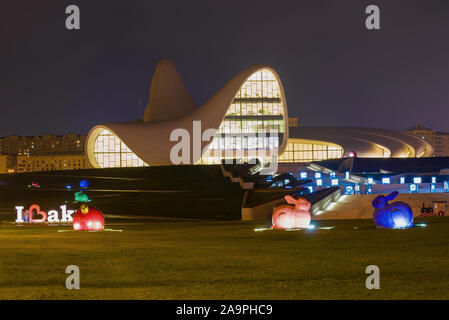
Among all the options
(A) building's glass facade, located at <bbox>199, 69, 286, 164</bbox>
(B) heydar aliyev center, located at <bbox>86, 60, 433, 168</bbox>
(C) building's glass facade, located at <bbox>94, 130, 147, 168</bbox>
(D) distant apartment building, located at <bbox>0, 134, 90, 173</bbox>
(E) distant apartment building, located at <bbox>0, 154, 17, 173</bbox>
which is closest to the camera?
(B) heydar aliyev center, located at <bbox>86, 60, 433, 168</bbox>

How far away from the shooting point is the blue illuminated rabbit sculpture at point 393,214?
43.5 ft

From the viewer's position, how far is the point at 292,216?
14.6m

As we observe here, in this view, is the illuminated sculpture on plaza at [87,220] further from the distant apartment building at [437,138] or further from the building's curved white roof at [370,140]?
the distant apartment building at [437,138]

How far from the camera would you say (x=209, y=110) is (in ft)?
223

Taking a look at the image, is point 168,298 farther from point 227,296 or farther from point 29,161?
point 29,161

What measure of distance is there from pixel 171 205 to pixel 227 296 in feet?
79.2

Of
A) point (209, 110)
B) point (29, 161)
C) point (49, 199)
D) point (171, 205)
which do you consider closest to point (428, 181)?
point (171, 205)

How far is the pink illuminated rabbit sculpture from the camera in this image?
14602 millimetres

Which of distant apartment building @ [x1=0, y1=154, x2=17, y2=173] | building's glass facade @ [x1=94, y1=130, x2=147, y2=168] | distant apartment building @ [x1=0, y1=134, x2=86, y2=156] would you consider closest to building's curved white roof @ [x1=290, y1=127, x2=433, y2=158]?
building's glass facade @ [x1=94, y1=130, x2=147, y2=168]

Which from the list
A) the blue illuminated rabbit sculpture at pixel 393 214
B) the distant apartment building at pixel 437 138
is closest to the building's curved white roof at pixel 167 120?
the blue illuminated rabbit sculpture at pixel 393 214

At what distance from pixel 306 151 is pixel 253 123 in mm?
7197

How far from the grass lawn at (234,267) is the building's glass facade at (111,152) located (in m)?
54.5

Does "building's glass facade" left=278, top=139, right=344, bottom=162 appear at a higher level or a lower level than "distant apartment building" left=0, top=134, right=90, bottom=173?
lower

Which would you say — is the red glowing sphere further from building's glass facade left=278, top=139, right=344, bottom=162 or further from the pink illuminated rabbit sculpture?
building's glass facade left=278, top=139, right=344, bottom=162
